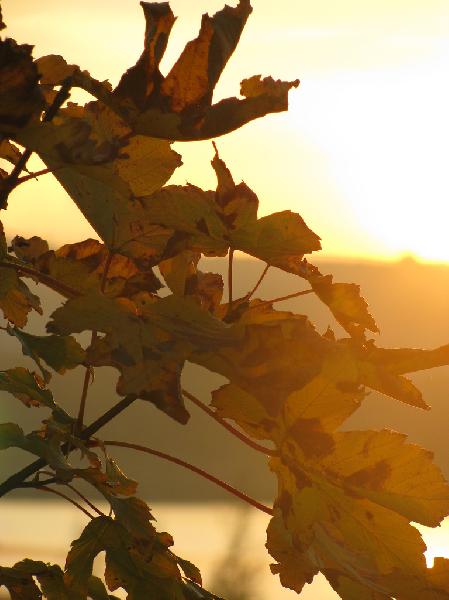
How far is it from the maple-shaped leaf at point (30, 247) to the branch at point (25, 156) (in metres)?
0.15

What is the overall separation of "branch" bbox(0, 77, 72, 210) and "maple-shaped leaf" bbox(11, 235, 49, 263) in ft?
0.48

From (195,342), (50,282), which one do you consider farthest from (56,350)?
(195,342)

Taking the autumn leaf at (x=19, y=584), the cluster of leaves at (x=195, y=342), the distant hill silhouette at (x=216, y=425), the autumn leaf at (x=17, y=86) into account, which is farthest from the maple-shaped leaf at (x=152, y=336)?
the distant hill silhouette at (x=216, y=425)

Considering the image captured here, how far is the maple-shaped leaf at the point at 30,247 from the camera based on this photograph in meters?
0.75

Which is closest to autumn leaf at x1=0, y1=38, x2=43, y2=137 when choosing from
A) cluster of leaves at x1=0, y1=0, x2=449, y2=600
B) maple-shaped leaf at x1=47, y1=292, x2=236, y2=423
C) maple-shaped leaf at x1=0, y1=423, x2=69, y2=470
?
cluster of leaves at x1=0, y1=0, x2=449, y2=600

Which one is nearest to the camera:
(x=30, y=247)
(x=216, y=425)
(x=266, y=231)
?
(x=266, y=231)

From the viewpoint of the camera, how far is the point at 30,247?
2.49 feet

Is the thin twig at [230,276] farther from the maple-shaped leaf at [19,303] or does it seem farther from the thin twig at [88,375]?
the maple-shaped leaf at [19,303]

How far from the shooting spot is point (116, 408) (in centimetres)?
61

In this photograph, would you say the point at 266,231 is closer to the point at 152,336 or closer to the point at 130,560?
the point at 152,336

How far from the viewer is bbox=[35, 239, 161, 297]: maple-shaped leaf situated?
63 cm

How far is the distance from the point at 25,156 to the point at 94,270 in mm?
164

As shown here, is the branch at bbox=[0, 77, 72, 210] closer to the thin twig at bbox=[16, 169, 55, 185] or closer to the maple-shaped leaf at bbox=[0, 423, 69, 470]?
the thin twig at bbox=[16, 169, 55, 185]

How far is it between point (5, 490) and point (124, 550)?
0.33ft
